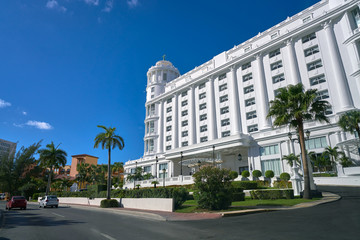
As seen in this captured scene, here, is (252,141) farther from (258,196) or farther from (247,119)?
(258,196)

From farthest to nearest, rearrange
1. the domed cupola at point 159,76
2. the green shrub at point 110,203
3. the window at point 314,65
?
the domed cupola at point 159,76
the window at point 314,65
the green shrub at point 110,203

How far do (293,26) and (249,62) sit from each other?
1072 centimetres

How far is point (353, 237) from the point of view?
671 cm

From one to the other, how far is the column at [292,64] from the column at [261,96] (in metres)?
5.23

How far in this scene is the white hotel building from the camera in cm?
3631

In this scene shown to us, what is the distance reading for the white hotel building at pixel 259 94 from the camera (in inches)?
1430

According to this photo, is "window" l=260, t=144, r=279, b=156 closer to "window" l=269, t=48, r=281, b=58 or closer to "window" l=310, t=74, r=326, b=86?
"window" l=310, t=74, r=326, b=86

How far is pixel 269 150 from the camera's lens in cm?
4025

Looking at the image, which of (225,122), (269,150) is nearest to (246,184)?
(269,150)

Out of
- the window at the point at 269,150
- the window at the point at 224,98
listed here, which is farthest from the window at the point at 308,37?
the window at the point at 269,150

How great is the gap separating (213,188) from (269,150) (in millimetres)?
27191

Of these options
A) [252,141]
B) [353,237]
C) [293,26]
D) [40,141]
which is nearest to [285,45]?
[293,26]

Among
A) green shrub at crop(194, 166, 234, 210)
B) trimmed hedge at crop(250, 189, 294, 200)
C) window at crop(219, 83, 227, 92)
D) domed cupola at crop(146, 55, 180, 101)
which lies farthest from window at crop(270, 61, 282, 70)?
domed cupola at crop(146, 55, 180, 101)

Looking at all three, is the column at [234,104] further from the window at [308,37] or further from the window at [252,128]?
the window at [308,37]
